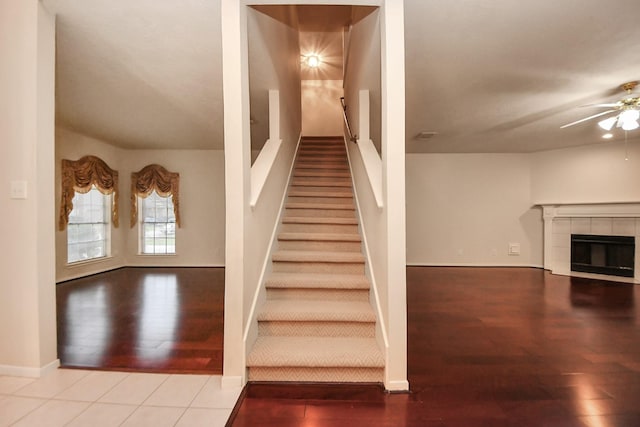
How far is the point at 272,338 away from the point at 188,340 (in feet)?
2.83

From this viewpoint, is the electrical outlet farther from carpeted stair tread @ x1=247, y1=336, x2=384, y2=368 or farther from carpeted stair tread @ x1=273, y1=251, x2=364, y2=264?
carpeted stair tread @ x1=247, y1=336, x2=384, y2=368

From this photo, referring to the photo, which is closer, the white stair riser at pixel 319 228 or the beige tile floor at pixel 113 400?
the beige tile floor at pixel 113 400

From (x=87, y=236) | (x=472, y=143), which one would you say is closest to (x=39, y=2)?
(x=87, y=236)

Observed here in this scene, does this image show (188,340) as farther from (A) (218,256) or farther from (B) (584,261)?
(B) (584,261)

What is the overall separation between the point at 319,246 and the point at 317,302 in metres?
0.71

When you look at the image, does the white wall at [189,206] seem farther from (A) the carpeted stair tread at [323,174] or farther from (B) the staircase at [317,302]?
(B) the staircase at [317,302]

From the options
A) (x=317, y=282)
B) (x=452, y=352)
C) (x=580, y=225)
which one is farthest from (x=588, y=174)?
(x=317, y=282)

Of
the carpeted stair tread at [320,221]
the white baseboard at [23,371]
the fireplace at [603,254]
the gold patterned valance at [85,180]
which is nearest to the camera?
the white baseboard at [23,371]

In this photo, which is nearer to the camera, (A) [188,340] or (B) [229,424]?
(B) [229,424]

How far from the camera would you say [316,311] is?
217cm

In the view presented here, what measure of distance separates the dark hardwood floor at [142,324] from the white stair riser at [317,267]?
0.79 meters

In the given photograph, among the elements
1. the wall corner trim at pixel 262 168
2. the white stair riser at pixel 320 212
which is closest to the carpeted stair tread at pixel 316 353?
the wall corner trim at pixel 262 168

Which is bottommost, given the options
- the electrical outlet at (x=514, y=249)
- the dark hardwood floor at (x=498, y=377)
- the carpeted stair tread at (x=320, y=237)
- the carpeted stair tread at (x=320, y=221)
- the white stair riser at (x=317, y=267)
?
the dark hardwood floor at (x=498, y=377)

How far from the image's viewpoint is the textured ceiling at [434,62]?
2.04 meters
